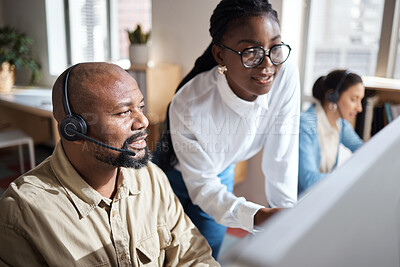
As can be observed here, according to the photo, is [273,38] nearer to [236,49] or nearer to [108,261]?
[236,49]

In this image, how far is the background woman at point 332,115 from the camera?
1724mm

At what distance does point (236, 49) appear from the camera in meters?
1.09

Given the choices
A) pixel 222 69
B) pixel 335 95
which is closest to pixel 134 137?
pixel 222 69

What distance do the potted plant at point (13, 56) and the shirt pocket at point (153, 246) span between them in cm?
340

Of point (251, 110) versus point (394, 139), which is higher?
point (394, 139)

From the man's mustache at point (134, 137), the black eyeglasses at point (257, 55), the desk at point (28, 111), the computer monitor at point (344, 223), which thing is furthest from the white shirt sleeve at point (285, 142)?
the desk at point (28, 111)

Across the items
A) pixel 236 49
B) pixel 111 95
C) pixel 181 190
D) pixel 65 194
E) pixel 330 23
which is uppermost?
pixel 330 23

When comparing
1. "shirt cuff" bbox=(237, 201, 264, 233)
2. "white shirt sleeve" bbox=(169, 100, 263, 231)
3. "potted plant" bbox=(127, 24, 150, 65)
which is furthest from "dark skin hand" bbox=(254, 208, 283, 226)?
"potted plant" bbox=(127, 24, 150, 65)

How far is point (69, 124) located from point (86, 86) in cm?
10

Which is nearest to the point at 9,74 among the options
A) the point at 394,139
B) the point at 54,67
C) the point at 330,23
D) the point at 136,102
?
the point at 54,67

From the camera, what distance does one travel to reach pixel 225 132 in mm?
1263

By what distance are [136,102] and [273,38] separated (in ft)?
1.42

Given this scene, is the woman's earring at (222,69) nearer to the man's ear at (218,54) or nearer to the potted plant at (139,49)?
the man's ear at (218,54)

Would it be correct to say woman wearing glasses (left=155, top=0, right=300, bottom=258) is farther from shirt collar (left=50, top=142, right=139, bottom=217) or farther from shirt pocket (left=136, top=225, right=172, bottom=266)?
shirt collar (left=50, top=142, right=139, bottom=217)
